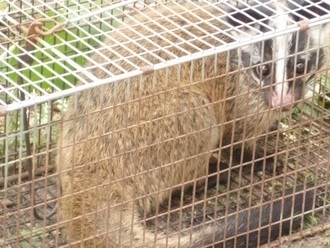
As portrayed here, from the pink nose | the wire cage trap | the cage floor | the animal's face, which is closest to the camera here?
the wire cage trap

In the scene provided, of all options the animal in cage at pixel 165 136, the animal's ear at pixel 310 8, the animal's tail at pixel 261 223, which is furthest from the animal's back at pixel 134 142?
the animal's ear at pixel 310 8

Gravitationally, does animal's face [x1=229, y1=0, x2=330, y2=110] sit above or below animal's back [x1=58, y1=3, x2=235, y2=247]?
above

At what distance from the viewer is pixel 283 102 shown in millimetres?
4543

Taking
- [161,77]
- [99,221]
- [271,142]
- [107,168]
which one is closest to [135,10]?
[161,77]

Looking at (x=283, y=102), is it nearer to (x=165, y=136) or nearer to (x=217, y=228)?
(x=165, y=136)

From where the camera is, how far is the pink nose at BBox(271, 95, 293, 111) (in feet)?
14.8

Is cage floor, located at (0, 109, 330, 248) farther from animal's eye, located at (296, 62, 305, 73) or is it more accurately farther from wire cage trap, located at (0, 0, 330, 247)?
animal's eye, located at (296, 62, 305, 73)

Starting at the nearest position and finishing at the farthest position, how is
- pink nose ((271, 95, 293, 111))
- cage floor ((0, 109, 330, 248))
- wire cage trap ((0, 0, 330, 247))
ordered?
wire cage trap ((0, 0, 330, 247))
pink nose ((271, 95, 293, 111))
cage floor ((0, 109, 330, 248))

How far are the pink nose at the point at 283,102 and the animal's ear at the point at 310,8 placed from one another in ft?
1.35

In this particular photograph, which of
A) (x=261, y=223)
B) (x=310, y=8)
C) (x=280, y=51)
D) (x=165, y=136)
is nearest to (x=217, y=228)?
(x=261, y=223)

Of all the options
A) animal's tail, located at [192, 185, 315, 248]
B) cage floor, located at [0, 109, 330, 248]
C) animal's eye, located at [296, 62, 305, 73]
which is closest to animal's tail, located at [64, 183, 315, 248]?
animal's tail, located at [192, 185, 315, 248]

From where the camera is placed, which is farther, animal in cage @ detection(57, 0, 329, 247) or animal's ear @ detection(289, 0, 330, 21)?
animal's ear @ detection(289, 0, 330, 21)

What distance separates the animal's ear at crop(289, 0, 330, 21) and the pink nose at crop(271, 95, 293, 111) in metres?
0.41

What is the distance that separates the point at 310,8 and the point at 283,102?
50 cm
